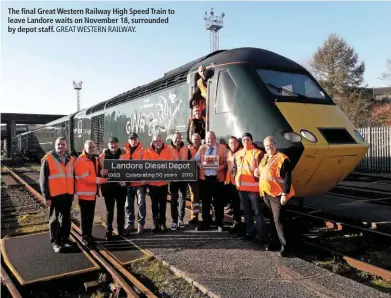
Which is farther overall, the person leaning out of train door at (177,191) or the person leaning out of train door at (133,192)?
the person leaning out of train door at (177,191)

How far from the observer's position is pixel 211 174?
21.2ft

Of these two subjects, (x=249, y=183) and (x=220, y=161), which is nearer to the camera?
(x=249, y=183)

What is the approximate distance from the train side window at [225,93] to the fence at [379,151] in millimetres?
13980

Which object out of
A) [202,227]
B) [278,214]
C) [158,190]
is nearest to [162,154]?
[158,190]

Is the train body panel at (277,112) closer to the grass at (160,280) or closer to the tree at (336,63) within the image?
the grass at (160,280)

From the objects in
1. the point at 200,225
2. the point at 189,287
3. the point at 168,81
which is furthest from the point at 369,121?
the point at 189,287

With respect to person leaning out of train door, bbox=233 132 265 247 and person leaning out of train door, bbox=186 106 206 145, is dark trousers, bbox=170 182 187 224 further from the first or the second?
person leaning out of train door, bbox=233 132 265 247

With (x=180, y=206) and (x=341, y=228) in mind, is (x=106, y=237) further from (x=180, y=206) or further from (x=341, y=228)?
(x=341, y=228)

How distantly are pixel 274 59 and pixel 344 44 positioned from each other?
34250mm

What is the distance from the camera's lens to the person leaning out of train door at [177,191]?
6.68 meters

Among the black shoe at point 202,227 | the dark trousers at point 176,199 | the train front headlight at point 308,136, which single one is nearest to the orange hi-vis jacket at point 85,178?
the dark trousers at point 176,199

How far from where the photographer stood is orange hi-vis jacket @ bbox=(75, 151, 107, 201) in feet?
19.6

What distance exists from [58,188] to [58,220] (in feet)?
2.12

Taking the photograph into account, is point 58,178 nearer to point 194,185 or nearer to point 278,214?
point 194,185
